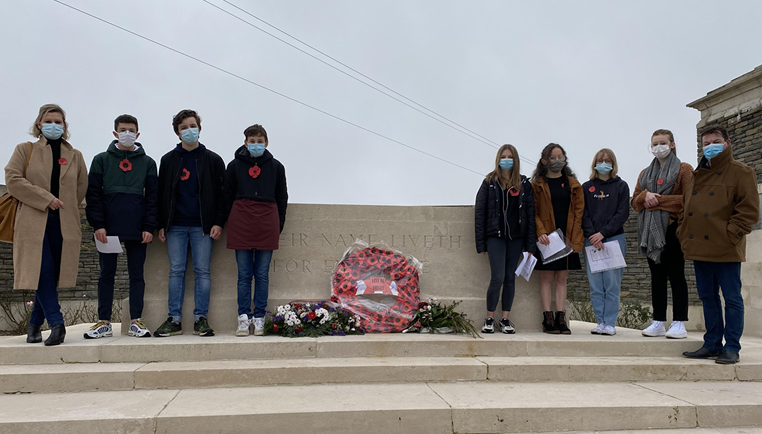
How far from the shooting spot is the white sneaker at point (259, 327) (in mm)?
4930

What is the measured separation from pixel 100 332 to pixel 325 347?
2047 millimetres

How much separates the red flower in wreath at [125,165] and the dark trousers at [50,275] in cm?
69

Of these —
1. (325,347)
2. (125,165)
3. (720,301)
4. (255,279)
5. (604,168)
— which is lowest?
(325,347)

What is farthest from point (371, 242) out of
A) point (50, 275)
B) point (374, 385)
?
point (50, 275)

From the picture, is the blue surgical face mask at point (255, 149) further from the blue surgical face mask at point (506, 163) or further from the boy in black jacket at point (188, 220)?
the blue surgical face mask at point (506, 163)

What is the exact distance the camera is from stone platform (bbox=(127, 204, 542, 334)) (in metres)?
5.41

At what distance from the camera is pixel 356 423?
10.8ft

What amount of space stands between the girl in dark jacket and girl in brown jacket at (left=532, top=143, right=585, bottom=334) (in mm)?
146

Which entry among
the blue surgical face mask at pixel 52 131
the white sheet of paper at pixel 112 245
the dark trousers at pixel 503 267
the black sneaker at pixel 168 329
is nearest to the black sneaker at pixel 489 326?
the dark trousers at pixel 503 267

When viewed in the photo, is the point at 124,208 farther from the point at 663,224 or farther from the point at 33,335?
the point at 663,224

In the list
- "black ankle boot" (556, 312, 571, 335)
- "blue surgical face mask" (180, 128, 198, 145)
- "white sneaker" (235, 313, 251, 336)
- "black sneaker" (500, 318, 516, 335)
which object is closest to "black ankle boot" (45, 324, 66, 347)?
"white sneaker" (235, 313, 251, 336)

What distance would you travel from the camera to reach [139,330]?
481 cm

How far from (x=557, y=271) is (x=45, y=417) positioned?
455 centimetres

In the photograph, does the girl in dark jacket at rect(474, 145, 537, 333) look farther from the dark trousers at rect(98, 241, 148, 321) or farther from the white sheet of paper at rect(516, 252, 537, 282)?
the dark trousers at rect(98, 241, 148, 321)
